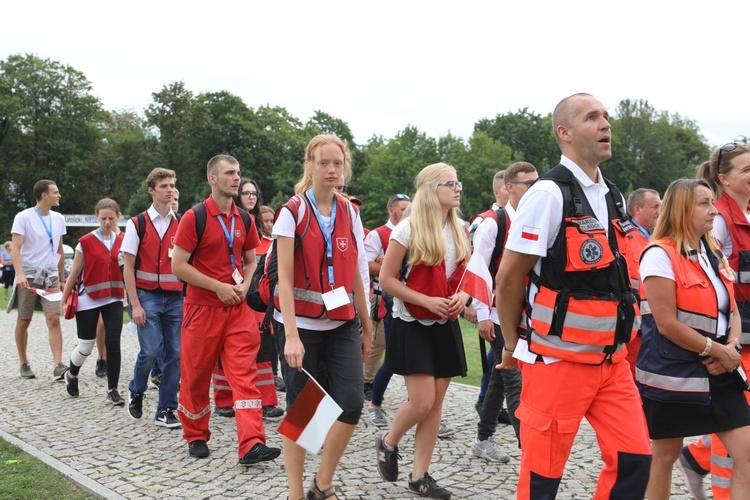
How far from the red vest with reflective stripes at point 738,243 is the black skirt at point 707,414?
721 mm

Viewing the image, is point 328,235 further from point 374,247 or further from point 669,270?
point 374,247

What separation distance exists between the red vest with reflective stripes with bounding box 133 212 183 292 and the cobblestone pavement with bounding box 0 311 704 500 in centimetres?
141

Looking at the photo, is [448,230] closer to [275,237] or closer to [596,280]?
[275,237]

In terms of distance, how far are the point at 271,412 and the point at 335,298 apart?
3670 mm

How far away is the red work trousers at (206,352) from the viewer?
253 inches

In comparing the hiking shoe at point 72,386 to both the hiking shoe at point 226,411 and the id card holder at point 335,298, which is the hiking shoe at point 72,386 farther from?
the id card holder at point 335,298

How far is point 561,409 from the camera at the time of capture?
3.54m

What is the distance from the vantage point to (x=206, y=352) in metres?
6.47

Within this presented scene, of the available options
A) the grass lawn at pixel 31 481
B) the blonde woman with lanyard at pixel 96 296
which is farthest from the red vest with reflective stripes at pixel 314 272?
the blonde woman with lanyard at pixel 96 296

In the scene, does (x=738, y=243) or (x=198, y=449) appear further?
(x=198, y=449)

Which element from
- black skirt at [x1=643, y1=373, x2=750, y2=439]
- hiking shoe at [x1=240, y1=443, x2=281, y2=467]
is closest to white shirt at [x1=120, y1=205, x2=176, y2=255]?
hiking shoe at [x1=240, y1=443, x2=281, y2=467]

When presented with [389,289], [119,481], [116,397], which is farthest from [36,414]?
[389,289]

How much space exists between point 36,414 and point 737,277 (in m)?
7.06

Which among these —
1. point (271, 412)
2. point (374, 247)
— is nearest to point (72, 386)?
point (271, 412)
